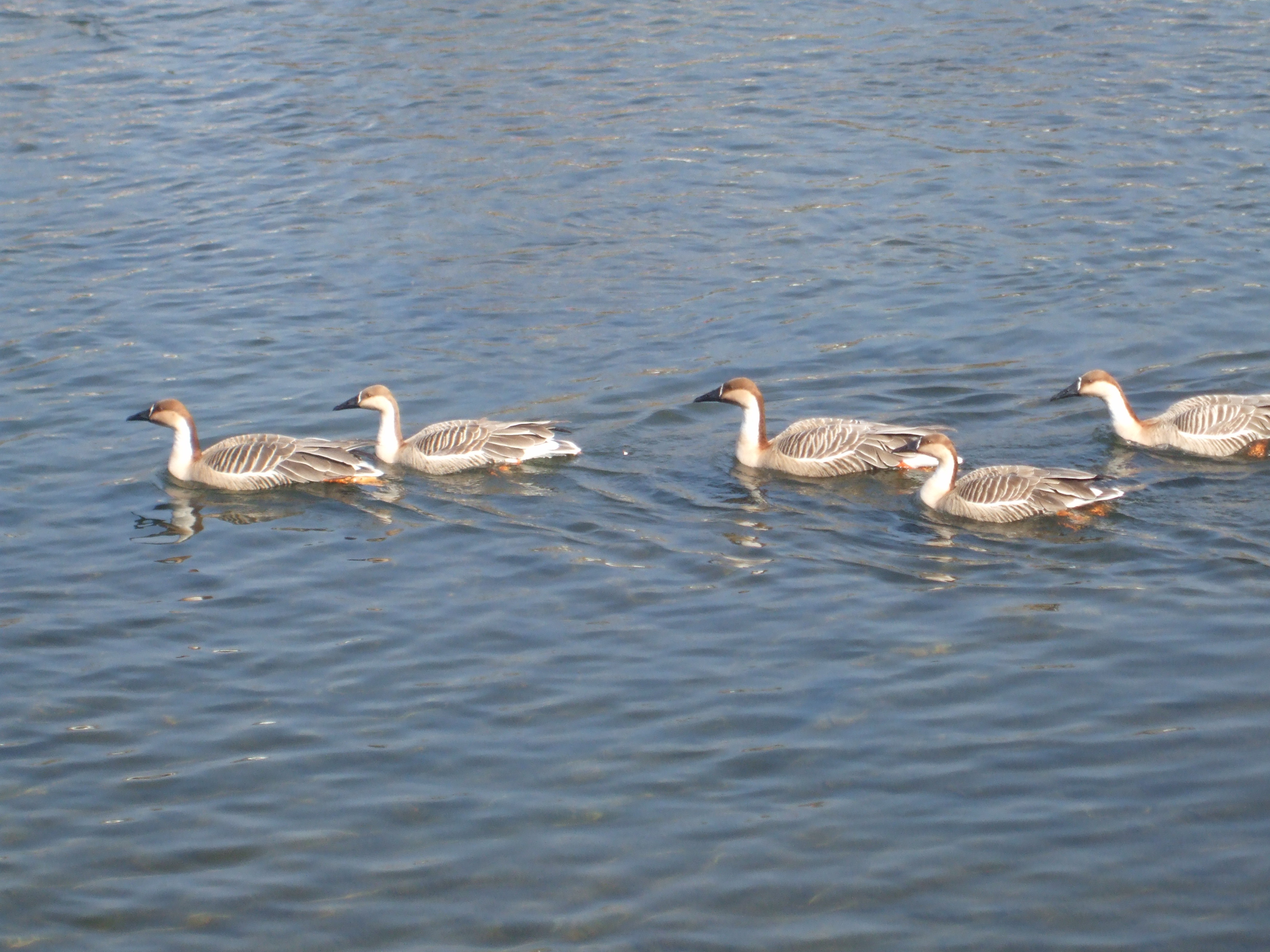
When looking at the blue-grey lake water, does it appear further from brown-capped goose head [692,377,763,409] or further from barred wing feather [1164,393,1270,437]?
brown-capped goose head [692,377,763,409]

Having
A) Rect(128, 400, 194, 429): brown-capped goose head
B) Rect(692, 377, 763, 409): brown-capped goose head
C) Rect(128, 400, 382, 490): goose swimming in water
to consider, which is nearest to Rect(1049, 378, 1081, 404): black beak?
Rect(692, 377, 763, 409): brown-capped goose head

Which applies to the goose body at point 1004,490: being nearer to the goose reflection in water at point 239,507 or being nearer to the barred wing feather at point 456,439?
the barred wing feather at point 456,439

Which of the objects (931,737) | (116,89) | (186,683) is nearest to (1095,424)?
(931,737)

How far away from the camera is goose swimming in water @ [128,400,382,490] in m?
13.6

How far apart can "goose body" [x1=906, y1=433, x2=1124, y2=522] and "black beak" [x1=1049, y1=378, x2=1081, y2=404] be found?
1326mm

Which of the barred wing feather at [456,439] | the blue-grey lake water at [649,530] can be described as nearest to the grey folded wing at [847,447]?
the blue-grey lake water at [649,530]

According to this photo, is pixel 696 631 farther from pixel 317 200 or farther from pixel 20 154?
pixel 20 154

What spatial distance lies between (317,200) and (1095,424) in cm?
1207

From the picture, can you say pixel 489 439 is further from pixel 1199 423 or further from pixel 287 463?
pixel 1199 423

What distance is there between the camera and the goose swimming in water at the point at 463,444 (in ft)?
44.4

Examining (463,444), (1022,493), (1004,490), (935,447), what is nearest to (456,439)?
(463,444)

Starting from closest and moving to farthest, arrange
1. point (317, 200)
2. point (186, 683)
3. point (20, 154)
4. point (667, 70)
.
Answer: point (186, 683) < point (317, 200) < point (20, 154) < point (667, 70)

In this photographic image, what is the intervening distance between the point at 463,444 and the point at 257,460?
70.1 inches

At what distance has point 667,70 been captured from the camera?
26.6m
